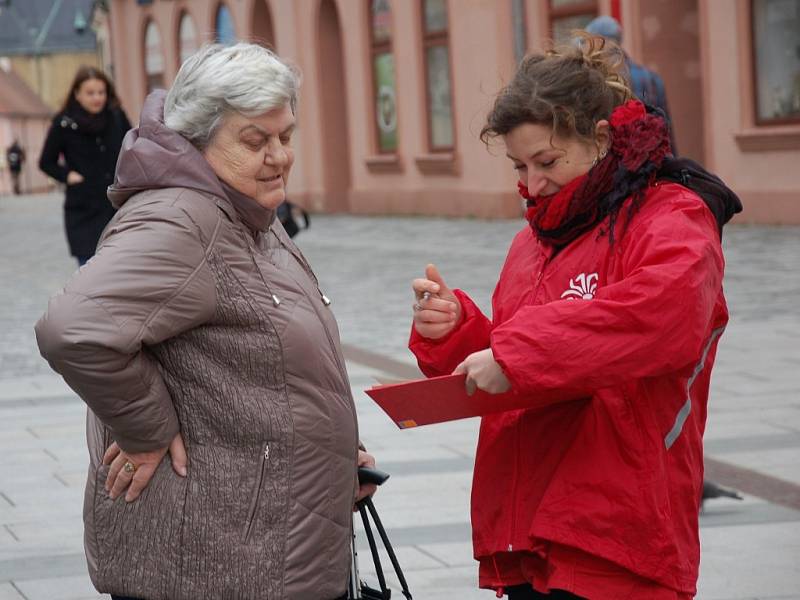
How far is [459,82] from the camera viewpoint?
77.2 feet

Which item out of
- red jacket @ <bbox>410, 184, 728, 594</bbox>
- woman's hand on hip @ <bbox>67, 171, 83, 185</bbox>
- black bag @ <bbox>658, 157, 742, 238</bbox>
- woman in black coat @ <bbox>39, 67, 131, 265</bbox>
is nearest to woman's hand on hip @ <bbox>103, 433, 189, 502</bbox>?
red jacket @ <bbox>410, 184, 728, 594</bbox>

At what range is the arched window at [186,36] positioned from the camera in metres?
36.0

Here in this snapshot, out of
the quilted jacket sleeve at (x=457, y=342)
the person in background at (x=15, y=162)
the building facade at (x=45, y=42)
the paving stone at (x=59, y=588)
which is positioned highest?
the building facade at (x=45, y=42)

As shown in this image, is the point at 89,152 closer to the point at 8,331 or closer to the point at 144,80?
the point at 8,331

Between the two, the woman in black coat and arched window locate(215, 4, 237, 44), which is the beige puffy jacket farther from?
arched window locate(215, 4, 237, 44)

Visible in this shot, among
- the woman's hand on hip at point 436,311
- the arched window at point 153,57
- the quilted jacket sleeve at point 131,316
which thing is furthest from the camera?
the arched window at point 153,57

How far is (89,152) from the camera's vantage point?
1016cm

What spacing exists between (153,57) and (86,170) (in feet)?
98.7

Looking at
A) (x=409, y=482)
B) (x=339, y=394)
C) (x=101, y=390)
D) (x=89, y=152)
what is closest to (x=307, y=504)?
(x=339, y=394)

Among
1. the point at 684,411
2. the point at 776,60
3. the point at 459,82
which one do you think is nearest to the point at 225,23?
the point at 459,82

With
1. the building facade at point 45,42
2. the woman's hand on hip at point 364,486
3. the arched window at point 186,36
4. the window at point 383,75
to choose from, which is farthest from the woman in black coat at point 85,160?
the building facade at point 45,42

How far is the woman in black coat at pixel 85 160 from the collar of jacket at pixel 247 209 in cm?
715

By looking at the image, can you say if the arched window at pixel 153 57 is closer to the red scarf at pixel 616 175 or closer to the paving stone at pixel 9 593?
the paving stone at pixel 9 593

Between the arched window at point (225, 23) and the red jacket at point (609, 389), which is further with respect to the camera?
the arched window at point (225, 23)
